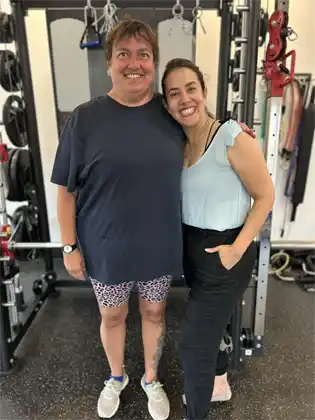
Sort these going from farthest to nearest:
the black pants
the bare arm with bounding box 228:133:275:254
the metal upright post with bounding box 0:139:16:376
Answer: the metal upright post with bounding box 0:139:16:376 → the black pants → the bare arm with bounding box 228:133:275:254

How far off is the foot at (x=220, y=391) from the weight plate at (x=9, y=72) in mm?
1933

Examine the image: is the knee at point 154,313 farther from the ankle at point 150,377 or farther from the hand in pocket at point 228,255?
the hand in pocket at point 228,255

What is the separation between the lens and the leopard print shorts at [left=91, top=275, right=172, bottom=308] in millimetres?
1667

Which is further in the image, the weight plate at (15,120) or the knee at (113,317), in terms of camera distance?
the weight plate at (15,120)

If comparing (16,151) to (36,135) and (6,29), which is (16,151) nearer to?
(36,135)

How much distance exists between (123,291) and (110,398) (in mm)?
555

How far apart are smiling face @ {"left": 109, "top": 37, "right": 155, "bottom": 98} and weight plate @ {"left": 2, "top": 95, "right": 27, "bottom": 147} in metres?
1.12

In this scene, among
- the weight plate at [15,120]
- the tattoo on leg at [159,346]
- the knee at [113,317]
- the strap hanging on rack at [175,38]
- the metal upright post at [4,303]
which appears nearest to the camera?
the knee at [113,317]

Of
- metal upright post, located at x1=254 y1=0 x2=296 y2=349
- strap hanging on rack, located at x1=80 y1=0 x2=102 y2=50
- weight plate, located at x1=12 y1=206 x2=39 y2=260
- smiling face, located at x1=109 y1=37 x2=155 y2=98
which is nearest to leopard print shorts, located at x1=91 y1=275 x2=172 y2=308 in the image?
metal upright post, located at x1=254 y1=0 x2=296 y2=349

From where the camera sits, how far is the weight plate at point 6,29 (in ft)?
7.30

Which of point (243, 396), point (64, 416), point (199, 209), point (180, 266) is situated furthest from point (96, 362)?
point (199, 209)

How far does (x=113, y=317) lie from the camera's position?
1.75 m

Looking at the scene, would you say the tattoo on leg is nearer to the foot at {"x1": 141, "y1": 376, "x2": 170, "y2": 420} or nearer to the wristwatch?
the foot at {"x1": 141, "y1": 376, "x2": 170, "y2": 420}

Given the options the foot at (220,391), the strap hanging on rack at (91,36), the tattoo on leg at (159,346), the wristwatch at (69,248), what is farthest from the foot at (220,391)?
the strap hanging on rack at (91,36)
